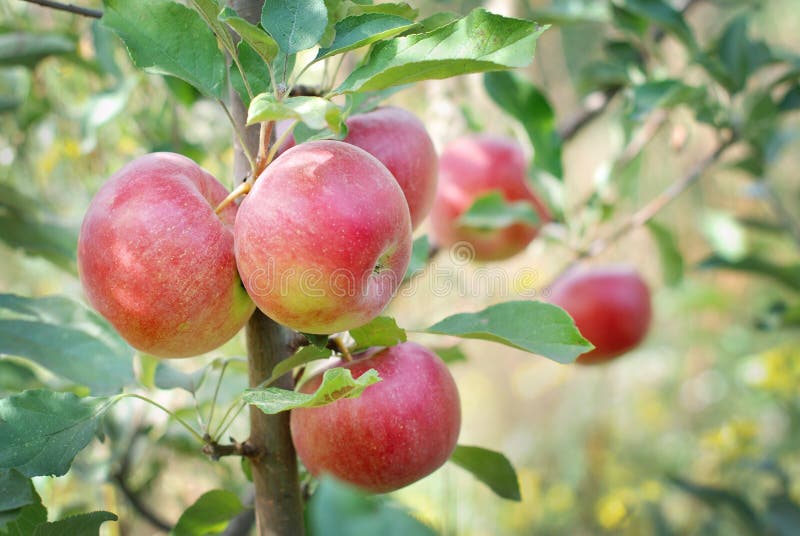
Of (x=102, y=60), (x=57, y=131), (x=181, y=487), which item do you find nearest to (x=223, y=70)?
(x=102, y=60)

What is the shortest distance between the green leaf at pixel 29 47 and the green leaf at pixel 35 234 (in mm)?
167

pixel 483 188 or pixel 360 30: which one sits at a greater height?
pixel 360 30

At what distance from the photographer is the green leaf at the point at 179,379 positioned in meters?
0.63

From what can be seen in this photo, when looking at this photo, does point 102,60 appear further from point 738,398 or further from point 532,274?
point 738,398

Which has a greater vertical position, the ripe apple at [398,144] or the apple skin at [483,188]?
the ripe apple at [398,144]

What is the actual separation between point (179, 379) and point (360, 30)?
0.35m

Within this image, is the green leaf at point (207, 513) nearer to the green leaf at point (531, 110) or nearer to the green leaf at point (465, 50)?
the green leaf at point (465, 50)

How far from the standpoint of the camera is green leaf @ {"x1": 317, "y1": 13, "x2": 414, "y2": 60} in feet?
1.50

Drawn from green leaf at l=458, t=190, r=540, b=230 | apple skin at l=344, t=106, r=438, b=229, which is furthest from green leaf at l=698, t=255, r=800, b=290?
Answer: apple skin at l=344, t=106, r=438, b=229

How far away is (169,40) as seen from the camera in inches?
19.4

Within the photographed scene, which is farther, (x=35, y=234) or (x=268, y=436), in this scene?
(x=35, y=234)

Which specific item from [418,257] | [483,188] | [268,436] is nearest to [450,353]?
[418,257]

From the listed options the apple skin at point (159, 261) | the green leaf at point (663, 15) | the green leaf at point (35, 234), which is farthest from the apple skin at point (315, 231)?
the green leaf at point (663, 15)

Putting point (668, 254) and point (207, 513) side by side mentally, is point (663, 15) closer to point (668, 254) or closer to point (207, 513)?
point (668, 254)
